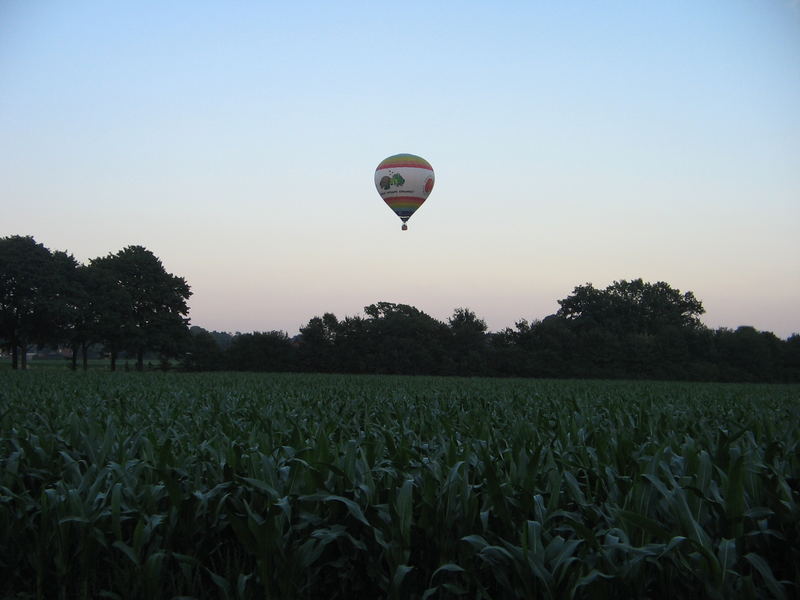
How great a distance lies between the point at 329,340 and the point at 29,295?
2432cm

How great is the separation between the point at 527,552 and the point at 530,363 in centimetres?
5073

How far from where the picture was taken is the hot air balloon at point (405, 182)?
29047 millimetres

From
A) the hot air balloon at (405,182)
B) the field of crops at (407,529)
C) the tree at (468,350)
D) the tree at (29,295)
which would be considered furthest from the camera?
the tree at (468,350)

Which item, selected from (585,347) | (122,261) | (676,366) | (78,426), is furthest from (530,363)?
(78,426)

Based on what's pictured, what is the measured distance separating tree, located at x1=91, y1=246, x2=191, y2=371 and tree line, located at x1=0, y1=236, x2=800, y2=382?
108mm

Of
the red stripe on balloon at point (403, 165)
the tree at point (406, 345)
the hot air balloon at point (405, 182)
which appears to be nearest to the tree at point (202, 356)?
the tree at point (406, 345)

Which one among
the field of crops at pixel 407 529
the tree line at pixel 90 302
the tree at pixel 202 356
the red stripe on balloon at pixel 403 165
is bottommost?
the field of crops at pixel 407 529

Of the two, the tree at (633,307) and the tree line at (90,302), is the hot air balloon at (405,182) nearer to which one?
the tree line at (90,302)

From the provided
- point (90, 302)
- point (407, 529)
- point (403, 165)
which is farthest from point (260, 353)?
point (407, 529)

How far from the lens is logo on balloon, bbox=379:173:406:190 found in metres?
29.1

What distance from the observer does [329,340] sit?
57656 millimetres

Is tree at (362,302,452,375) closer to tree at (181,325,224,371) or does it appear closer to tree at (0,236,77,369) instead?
tree at (181,325,224,371)

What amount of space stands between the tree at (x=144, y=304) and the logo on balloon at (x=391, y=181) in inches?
1370

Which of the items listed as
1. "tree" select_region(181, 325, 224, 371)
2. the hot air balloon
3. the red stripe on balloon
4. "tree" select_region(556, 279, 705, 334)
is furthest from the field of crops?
"tree" select_region(556, 279, 705, 334)
